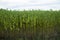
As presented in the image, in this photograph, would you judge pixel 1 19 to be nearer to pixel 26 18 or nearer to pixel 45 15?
pixel 26 18

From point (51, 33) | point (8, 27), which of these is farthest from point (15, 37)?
point (51, 33)

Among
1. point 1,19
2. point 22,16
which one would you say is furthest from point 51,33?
point 1,19

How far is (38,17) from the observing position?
10680mm

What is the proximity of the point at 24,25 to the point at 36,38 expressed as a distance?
84cm

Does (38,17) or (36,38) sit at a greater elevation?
(38,17)

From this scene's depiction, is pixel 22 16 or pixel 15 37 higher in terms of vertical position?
pixel 22 16

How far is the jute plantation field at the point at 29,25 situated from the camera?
988cm

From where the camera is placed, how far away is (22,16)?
1020cm

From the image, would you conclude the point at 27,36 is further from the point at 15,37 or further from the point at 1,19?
the point at 1,19

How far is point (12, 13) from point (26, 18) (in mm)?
712

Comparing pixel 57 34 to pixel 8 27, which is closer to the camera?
pixel 8 27

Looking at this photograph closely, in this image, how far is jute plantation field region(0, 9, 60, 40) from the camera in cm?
988

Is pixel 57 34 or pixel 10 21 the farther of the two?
pixel 57 34

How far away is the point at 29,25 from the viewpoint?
10297 mm
